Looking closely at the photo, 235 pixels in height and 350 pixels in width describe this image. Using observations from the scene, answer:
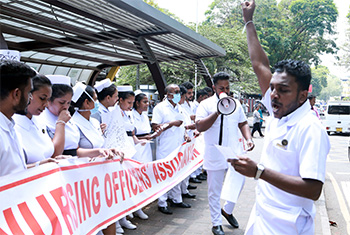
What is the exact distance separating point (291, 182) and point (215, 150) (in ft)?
9.18

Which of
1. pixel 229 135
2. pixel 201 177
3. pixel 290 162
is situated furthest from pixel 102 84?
pixel 201 177

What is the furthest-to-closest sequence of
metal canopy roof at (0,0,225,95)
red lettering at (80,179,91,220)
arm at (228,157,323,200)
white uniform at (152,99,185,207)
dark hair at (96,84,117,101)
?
metal canopy roof at (0,0,225,95) → white uniform at (152,99,185,207) → dark hair at (96,84,117,101) → red lettering at (80,179,91,220) → arm at (228,157,323,200)

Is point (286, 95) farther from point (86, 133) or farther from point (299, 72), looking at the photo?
point (86, 133)

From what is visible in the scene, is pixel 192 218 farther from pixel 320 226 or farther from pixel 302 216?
pixel 302 216

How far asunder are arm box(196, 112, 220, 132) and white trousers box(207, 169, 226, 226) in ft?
2.07

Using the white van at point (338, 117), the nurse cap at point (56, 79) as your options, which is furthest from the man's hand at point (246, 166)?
the white van at point (338, 117)

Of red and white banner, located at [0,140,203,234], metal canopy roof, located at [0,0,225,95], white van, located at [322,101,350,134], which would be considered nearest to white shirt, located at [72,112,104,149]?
red and white banner, located at [0,140,203,234]

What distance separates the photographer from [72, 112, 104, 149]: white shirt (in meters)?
3.64

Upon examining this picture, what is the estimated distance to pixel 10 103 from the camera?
2283 mm

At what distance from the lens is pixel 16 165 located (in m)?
2.36

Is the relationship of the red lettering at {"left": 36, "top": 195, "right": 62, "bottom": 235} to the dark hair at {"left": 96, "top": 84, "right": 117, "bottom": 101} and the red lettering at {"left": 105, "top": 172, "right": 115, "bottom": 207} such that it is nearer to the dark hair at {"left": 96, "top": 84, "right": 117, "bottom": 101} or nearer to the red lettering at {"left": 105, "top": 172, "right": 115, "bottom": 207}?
the red lettering at {"left": 105, "top": 172, "right": 115, "bottom": 207}

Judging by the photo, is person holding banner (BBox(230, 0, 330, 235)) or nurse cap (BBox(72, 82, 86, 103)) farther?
nurse cap (BBox(72, 82, 86, 103))

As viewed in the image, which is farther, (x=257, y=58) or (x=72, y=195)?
(x=72, y=195)

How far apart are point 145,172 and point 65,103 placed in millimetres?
1667
